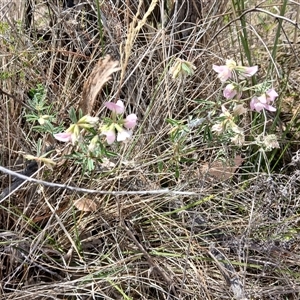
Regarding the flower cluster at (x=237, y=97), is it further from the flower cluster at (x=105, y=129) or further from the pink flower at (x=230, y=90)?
the flower cluster at (x=105, y=129)

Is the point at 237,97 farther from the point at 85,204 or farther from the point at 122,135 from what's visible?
the point at 85,204

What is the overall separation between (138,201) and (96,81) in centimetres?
34

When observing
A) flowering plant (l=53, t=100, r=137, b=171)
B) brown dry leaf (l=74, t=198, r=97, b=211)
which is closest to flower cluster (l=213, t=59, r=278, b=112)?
flowering plant (l=53, t=100, r=137, b=171)

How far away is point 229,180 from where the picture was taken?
4.84 feet

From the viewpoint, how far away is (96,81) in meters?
1.26

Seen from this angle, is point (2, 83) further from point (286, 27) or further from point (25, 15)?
point (286, 27)

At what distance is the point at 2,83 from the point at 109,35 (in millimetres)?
332

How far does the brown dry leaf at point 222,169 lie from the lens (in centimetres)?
143

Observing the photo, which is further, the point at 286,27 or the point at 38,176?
the point at 286,27

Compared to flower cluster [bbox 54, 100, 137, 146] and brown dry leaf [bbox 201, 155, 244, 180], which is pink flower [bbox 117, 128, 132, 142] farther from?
brown dry leaf [bbox 201, 155, 244, 180]

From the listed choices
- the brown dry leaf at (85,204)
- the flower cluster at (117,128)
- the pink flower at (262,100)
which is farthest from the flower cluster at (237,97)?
the brown dry leaf at (85,204)

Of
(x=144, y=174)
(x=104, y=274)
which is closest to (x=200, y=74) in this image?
(x=144, y=174)

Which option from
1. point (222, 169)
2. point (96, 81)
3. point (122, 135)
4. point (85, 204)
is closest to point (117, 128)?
point (122, 135)

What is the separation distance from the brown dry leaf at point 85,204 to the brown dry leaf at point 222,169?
1.00ft
